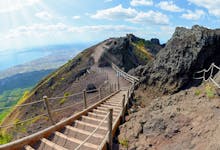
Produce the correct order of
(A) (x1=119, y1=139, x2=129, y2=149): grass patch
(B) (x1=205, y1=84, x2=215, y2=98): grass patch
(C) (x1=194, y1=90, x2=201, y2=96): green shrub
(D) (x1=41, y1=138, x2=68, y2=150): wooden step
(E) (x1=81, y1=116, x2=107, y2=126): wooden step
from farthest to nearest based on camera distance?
1. (E) (x1=81, y1=116, x2=107, y2=126): wooden step
2. (C) (x1=194, y1=90, x2=201, y2=96): green shrub
3. (B) (x1=205, y1=84, x2=215, y2=98): grass patch
4. (A) (x1=119, y1=139, x2=129, y2=149): grass patch
5. (D) (x1=41, y1=138, x2=68, y2=150): wooden step

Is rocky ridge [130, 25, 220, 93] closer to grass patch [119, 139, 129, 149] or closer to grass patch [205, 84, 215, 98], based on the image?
grass patch [205, 84, 215, 98]

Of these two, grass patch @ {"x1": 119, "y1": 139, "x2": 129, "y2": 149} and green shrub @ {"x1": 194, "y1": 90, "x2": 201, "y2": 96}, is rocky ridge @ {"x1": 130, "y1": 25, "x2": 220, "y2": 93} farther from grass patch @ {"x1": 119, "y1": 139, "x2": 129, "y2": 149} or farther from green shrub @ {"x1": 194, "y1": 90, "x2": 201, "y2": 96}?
grass patch @ {"x1": 119, "y1": 139, "x2": 129, "y2": 149}

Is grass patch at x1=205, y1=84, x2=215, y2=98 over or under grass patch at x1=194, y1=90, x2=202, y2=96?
over

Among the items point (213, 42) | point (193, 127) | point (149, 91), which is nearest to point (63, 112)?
point (149, 91)

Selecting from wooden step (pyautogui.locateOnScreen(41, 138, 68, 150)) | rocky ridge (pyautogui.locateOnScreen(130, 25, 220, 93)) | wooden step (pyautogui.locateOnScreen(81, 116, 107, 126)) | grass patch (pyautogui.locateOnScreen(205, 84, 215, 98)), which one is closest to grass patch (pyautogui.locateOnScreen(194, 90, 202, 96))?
grass patch (pyautogui.locateOnScreen(205, 84, 215, 98))

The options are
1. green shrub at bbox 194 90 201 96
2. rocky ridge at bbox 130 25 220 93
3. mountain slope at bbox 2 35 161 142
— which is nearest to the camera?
green shrub at bbox 194 90 201 96

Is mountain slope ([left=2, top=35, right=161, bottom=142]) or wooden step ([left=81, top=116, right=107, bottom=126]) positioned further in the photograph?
mountain slope ([left=2, top=35, right=161, bottom=142])

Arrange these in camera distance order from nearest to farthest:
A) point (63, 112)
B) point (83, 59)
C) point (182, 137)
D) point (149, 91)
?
point (182, 137), point (149, 91), point (63, 112), point (83, 59)

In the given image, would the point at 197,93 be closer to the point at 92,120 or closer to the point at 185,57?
the point at 92,120

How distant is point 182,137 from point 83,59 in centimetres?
4821

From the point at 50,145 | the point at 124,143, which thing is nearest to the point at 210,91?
the point at 124,143

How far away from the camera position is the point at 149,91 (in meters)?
19.5

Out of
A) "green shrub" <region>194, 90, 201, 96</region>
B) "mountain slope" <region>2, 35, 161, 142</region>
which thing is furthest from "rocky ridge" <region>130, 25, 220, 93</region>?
"mountain slope" <region>2, 35, 161, 142</region>

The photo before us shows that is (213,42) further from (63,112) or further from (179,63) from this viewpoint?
(63,112)
